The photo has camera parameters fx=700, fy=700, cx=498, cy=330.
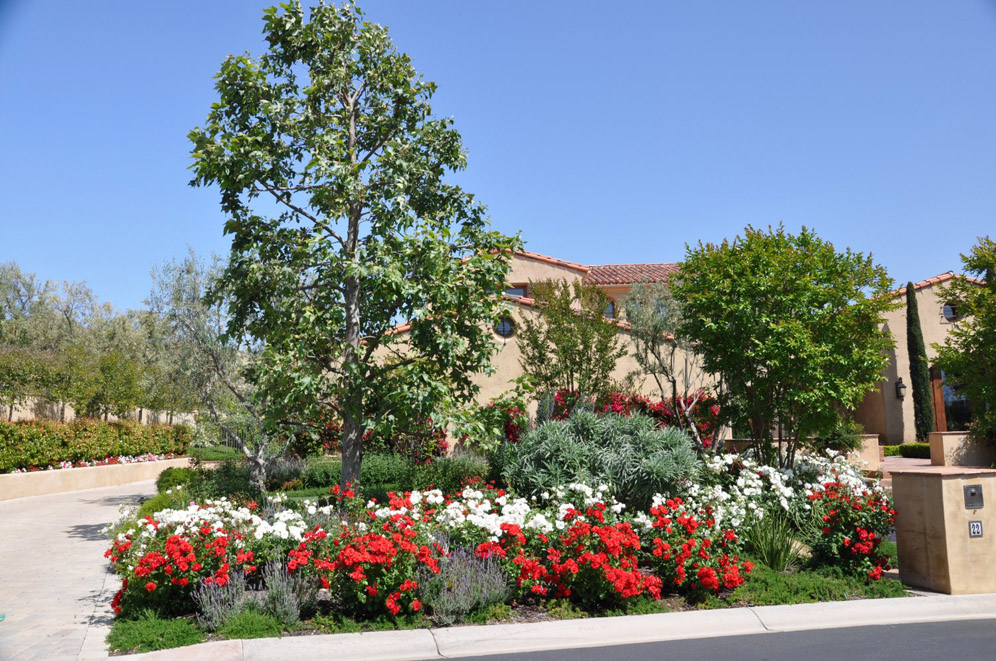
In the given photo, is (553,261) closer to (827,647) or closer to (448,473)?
(448,473)

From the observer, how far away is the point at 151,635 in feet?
20.3

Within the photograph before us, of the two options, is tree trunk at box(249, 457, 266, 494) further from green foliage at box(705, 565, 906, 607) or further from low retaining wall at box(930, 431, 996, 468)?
low retaining wall at box(930, 431, 996, 468)

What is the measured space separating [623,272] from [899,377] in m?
11.4

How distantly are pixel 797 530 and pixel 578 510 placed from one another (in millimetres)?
3258

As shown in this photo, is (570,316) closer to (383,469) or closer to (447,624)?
(383,469)

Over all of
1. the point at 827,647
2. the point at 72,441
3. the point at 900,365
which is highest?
the point at 900,365

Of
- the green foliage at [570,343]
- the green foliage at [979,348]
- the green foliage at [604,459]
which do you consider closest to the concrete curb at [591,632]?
the green foliage at [604,459]

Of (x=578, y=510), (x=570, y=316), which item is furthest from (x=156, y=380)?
(x=578, y=510)

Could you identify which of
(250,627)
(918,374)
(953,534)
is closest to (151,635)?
(250,627)

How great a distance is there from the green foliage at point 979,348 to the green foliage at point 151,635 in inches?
711

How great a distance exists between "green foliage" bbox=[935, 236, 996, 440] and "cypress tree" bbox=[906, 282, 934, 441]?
490 centimetres

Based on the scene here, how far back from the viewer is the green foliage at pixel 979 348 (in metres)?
16.9

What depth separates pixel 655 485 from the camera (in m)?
9.69

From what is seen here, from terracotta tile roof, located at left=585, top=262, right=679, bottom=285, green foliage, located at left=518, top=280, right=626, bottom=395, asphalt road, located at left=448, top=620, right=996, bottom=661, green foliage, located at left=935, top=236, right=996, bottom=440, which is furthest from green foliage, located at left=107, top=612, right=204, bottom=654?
terracotta tile roof, located at left=585, top=262, right=679, bottom=285
